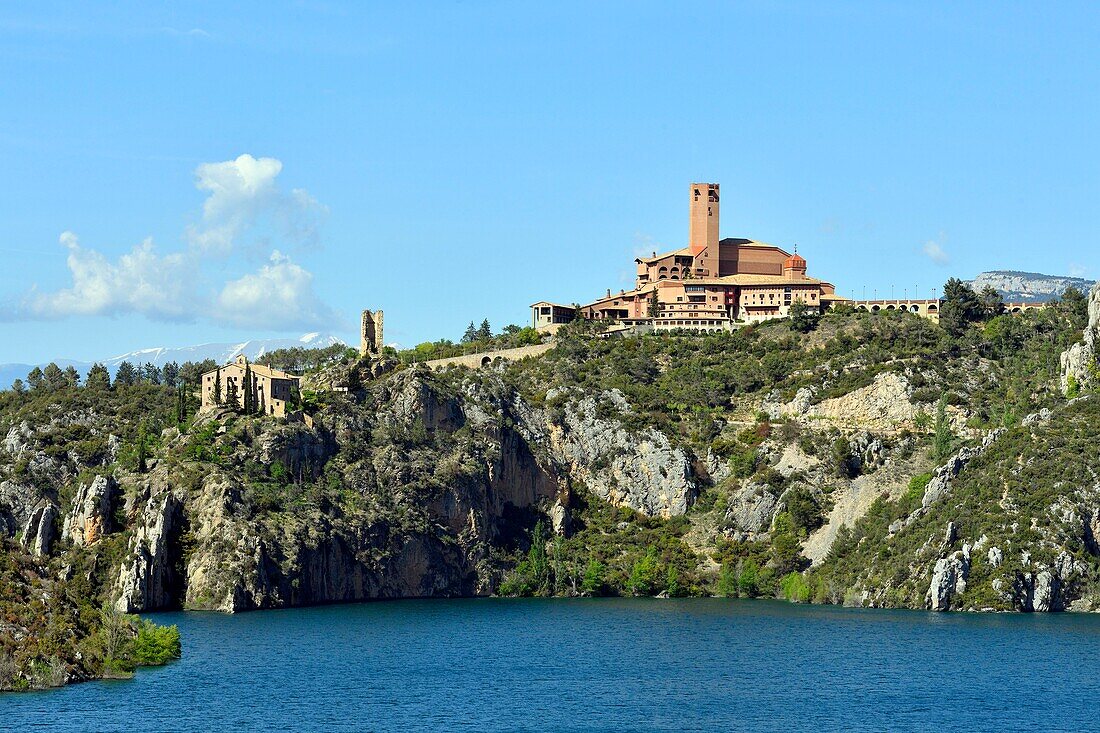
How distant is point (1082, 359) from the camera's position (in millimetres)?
180625

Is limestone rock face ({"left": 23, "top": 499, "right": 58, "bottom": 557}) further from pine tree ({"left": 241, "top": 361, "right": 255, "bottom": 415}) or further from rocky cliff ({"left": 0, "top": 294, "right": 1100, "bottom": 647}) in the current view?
pine tree ({"left": 241, "top": 361, "right": 255, "bottom": 415})

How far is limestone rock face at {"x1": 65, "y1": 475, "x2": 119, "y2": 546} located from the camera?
16362 cm

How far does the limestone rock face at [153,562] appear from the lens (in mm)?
156125

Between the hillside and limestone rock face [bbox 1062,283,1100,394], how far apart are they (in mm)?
527

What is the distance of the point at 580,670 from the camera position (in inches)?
4791

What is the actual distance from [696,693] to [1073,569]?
53.9 metres

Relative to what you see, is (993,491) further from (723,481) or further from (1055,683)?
(1055,683)

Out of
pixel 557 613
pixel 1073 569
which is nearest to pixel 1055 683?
pixel 1073 569

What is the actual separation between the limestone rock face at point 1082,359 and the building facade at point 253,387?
73.0 m

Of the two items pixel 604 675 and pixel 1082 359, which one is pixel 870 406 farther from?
pixel 604 675

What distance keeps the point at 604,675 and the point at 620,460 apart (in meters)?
74.9

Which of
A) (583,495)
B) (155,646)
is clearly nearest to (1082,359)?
(583,495)

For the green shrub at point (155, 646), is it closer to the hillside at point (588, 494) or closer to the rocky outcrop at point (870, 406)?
the hillside at point (588, 494)

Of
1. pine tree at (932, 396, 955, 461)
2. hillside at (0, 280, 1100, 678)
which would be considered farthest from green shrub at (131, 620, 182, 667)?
pine tree at (932, 396, 955, 461)
